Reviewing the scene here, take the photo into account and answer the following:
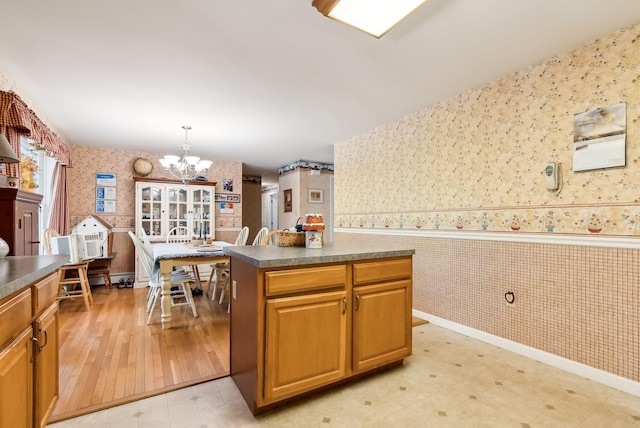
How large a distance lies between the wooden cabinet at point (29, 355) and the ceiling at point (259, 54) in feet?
5.06

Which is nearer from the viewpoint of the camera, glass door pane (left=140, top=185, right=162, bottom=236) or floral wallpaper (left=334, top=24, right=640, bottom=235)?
floral wallpaper (left=334, top=24, right=640, bottom=235)

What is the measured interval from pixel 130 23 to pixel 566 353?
3617 millimetres

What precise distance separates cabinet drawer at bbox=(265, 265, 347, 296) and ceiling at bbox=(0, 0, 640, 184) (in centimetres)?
148

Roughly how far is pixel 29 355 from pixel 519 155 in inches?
125

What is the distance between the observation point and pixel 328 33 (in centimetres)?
191

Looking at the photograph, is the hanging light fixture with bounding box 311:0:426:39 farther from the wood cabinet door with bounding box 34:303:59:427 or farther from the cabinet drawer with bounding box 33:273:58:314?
the wood cabinet door with bounding box 34:303:59:427

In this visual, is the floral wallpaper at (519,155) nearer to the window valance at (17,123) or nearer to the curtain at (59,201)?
the window valance at (17,123)

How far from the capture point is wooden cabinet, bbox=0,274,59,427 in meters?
0.98

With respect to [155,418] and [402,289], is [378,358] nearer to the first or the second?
[402,289]

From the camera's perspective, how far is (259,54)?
215 cm

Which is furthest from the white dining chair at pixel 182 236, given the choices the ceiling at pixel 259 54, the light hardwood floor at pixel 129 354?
the ceiling at pixel 259 54

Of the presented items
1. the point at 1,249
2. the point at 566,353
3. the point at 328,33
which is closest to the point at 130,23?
the point at 328,33

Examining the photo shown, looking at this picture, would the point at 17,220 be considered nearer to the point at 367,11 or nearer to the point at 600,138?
the point at 367,11

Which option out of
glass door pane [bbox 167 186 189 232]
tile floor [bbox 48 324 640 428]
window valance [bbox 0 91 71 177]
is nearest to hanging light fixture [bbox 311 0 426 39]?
tile floor [bbox 48 324 640 428]
